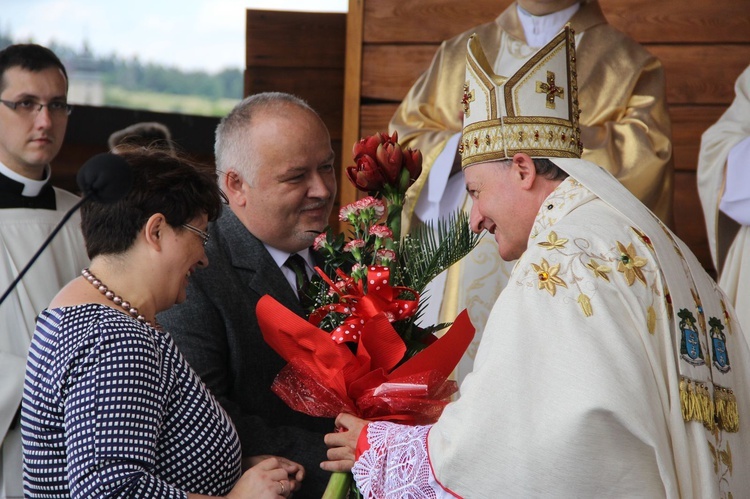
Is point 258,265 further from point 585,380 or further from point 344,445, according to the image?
point 585,380

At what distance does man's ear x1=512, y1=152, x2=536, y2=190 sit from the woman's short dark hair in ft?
2.22

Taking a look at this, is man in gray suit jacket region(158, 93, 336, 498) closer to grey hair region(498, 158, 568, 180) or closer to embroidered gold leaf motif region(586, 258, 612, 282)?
grey hair region(498, 158, 568, 180)

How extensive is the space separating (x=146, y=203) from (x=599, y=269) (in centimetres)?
92

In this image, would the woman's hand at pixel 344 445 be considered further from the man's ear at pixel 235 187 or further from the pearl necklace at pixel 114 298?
the man's ear at pixel 235 187

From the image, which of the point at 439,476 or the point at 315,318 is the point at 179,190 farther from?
the point at 439,476

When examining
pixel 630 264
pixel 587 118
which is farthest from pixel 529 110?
pixel 587 118

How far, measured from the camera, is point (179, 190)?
2.12 metres

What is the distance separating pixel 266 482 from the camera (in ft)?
7.07

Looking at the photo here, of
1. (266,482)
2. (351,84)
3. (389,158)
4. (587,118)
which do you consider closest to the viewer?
(266,482)

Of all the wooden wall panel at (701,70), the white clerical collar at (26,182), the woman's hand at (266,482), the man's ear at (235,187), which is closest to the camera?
the woman's hand at (266,482)

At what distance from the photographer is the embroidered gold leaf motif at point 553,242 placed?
2039 mm

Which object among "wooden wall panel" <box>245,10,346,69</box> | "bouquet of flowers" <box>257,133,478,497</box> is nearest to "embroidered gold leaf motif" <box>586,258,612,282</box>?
"bouquet of flowers" <box>257,133,478,497</box>

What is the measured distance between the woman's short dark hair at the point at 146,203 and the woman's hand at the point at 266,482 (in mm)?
546

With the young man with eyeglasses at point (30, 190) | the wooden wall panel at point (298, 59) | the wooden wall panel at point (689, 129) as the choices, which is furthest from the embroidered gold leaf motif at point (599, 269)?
the wooden wall panel at point (298, 59)
